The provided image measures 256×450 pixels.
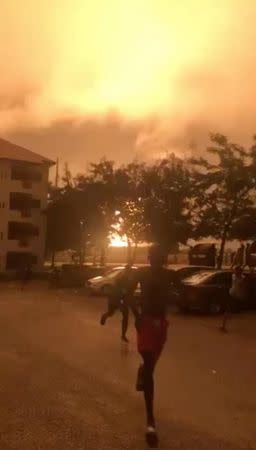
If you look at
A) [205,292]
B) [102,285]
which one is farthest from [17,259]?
[205,292]

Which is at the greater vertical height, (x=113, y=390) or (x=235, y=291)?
(x=235, y=291)

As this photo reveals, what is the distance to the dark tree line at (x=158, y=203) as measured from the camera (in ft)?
94.4

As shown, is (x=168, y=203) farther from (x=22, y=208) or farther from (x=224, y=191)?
(x=22, y=208)

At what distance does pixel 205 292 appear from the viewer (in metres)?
19.4

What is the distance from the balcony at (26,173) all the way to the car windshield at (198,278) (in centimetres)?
3507

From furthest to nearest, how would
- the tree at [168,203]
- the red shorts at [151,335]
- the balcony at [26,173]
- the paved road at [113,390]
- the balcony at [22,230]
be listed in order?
the balcony at [26,173]
the balcony at [22,230]
the tree at [168,203]
the red shorts at [151,335]
the paved road at [113,390]

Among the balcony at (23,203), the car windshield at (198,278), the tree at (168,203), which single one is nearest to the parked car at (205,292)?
the car windshield at (198,278)

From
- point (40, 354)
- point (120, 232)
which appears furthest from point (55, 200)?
point (40, 354)

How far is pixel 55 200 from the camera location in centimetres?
5197

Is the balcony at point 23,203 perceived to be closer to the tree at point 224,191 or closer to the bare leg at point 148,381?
the tree at point 224,191

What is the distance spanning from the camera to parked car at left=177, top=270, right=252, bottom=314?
1938 centimetres

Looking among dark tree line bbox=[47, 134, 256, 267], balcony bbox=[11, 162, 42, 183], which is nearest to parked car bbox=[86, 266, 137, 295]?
dark tree line bbox=[47, 134, 256, 267]

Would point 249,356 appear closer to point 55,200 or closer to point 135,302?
point 135,302

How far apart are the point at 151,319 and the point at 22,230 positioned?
1875 inches
